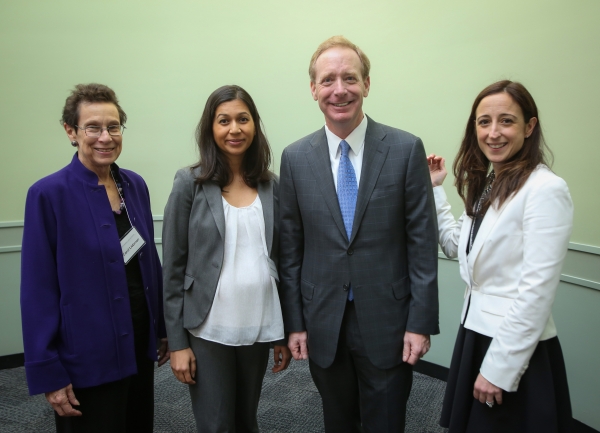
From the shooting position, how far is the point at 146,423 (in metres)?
1.74

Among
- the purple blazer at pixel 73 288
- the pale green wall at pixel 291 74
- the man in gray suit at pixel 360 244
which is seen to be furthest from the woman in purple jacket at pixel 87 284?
the pale green wall at pixel 291 74

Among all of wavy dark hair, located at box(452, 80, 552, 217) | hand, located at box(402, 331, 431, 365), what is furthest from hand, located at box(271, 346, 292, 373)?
wavy dark hair, located at box(452, 80, 552, 217)

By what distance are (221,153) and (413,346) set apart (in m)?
0.97

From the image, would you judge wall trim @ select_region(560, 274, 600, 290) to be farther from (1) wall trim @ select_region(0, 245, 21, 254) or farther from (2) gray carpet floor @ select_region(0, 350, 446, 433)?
(1) wall trim @ select_region(0, 245, 21, 254)

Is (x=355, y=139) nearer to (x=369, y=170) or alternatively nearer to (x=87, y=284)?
(x=369, y=170)

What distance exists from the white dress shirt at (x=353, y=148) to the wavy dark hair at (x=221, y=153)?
0.93ft

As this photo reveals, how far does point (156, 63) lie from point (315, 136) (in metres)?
2.28

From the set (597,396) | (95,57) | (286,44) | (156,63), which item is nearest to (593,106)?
(597,396)

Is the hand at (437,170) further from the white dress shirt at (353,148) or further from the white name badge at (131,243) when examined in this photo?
the white name badge at (131,243)

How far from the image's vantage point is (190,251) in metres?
1.58

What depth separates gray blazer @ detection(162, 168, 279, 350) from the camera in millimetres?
1537

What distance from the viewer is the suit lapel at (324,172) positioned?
1502mm

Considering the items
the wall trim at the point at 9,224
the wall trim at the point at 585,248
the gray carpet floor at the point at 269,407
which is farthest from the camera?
the wall trim at the point at 9,224

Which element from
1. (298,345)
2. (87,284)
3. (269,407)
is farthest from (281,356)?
(269,407)
